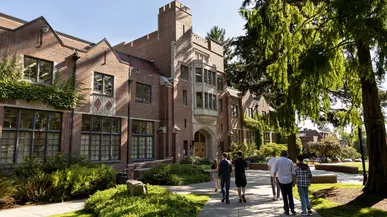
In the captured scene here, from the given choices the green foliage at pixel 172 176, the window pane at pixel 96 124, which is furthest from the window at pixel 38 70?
the green foliage at pixel 172 176

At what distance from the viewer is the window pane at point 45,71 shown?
15.7 meters

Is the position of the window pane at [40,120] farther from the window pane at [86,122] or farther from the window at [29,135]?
the window pane at [86,122]

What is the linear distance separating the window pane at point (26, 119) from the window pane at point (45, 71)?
1907mm

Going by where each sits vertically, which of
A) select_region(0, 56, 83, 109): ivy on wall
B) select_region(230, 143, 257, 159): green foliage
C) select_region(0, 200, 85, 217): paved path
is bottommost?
select_region(0, 200, 85, 217): paved path

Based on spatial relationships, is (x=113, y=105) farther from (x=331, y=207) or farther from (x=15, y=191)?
(x=331, y=207)

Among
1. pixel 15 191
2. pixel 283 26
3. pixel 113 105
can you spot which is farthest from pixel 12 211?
pixel 283 26

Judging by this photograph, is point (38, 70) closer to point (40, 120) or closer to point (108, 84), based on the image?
point (40, 120)

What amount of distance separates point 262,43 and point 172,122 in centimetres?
1377

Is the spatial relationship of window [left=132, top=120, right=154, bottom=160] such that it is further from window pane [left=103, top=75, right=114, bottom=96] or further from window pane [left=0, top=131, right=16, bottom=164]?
window pane [left=0, top=131, right=16, bottom=164]

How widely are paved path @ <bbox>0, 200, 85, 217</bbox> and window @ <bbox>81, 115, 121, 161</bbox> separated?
7333 mm

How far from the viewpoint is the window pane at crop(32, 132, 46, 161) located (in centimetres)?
1527

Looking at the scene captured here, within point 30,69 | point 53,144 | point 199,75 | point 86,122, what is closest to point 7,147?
point 53,144

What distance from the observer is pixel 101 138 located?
1892 cm

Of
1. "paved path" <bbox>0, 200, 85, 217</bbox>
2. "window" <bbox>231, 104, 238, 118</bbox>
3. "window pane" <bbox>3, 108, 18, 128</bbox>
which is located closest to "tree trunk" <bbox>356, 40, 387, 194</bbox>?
"paved path" <bbox>0, 200, 85, 217</bbox>
